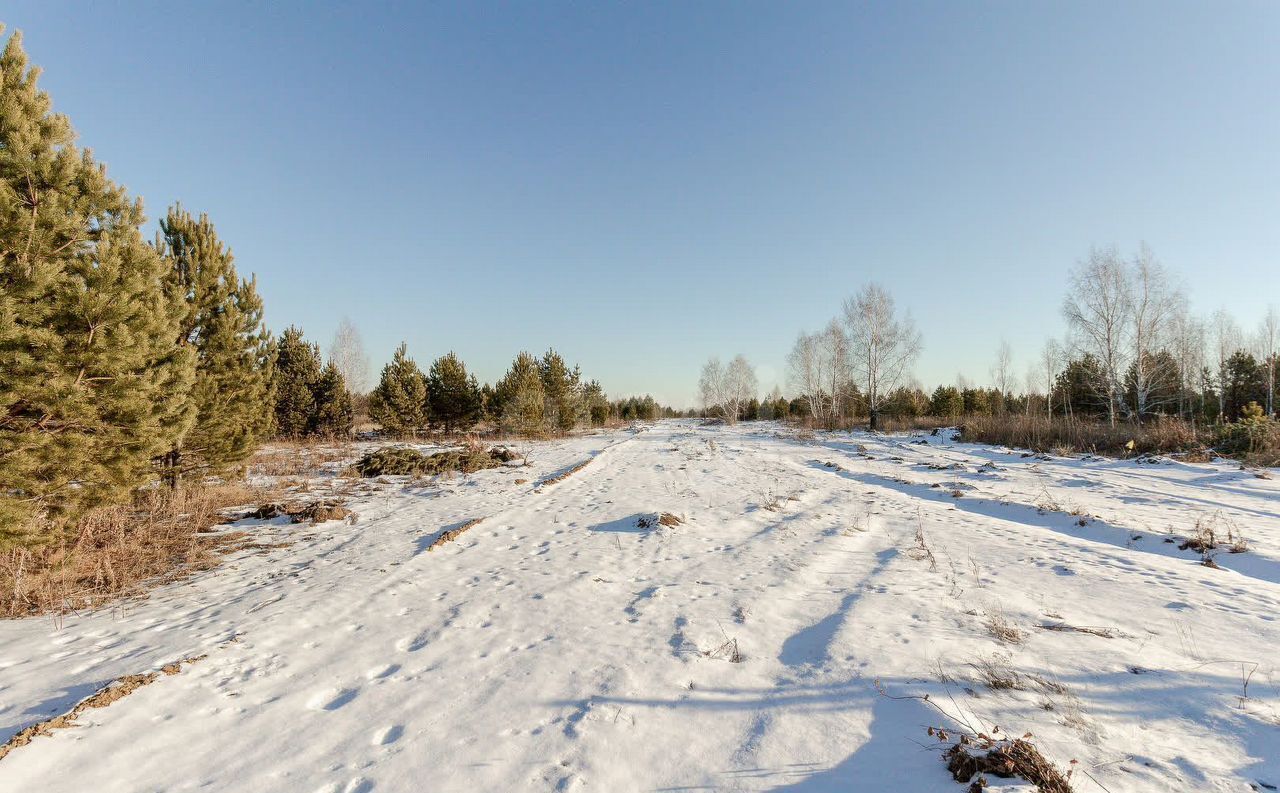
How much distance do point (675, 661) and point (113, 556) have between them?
7.72 m

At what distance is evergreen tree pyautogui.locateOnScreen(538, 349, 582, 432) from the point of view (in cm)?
3086

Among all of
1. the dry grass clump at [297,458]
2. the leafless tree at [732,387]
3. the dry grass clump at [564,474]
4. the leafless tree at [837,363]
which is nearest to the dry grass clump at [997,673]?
the dry grass clump at [564,474]

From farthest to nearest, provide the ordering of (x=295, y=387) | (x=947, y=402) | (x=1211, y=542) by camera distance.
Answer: (x=947, y=402), (x=295, y=387), (x=1211, y=542)

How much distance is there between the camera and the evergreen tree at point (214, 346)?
9.93 metres

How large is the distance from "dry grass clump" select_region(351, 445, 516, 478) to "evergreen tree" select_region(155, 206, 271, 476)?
3.26 m

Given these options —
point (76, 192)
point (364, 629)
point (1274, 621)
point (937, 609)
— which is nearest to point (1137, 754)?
point (937, 609)

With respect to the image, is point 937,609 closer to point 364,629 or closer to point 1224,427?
point 364,629

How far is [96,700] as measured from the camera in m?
3.11

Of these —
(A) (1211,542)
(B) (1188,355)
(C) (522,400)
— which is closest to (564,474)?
(A) (1211,542)

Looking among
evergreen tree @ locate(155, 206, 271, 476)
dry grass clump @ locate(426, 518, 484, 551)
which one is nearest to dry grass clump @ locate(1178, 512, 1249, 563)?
dry grass clump @ locate(426, 518, 484, 551)

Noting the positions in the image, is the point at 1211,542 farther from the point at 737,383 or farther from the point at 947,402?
the point at 737,383

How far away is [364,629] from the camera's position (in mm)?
4391

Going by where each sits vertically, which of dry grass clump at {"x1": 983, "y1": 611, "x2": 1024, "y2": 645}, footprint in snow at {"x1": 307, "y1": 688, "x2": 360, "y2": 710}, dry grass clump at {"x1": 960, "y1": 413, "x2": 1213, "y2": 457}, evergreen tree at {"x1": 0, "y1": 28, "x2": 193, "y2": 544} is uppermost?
evergreen tree at {"x1": 0, "y1": 28, "x2": 193, "y2": 544}

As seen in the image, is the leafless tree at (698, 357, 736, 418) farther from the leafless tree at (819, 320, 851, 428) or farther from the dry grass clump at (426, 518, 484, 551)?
the dry grass clump at (426, 518, 484, 551)
